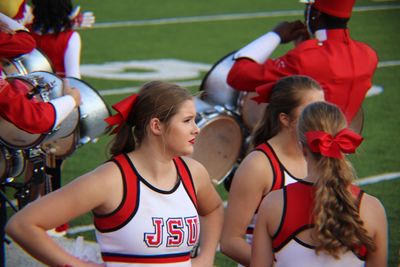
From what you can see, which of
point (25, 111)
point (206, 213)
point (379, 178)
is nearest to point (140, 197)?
point (206, 213)

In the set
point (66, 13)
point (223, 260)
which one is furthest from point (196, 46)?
point (223, 260)

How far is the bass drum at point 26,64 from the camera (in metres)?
4.94

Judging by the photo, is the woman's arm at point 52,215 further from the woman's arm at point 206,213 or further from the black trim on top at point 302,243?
the black trim on top at point 302,243

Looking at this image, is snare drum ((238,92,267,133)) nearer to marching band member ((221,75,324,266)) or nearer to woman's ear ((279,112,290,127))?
marching band member ((221,75,324,266))

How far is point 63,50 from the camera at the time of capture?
5766 mm

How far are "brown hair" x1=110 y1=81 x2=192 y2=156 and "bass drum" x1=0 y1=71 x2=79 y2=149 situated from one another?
1.18 meters

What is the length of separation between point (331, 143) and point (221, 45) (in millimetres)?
9710

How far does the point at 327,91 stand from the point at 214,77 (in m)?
0.87

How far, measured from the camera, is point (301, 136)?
10.0 feet

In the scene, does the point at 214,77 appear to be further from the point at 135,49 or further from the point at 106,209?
the point at 135,49

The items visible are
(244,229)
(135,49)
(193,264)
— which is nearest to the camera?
(193,264)

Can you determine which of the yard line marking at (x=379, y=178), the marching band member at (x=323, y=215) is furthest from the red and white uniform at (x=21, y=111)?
the yard line marking at (x=379, y=178)

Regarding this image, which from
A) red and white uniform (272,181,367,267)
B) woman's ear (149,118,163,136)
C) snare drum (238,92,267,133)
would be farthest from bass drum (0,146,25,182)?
red and white uniform (272,181,367,267)

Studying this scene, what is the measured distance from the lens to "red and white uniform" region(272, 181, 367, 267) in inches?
116
